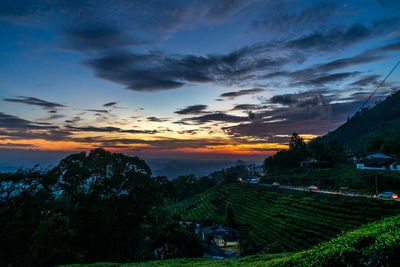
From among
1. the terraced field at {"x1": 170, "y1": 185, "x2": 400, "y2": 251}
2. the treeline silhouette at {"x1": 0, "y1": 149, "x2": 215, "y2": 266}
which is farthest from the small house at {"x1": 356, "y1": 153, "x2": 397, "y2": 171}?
the treeline silhouette at {"x1": 0, "y1": 149, "x2": 215, "y2": 266}

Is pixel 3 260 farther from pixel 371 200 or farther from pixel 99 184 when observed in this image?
pixel 371 200

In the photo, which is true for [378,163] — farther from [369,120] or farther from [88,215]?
[369,120]

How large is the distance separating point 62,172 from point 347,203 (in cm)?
3787

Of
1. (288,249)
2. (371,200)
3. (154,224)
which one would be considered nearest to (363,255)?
(154,224)

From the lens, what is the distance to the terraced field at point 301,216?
27.5m

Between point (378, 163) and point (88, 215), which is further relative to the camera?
point (378, 163)

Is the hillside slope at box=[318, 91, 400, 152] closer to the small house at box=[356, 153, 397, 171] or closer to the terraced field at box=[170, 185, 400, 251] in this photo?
the small house at box=[356, 153, 397, 171]

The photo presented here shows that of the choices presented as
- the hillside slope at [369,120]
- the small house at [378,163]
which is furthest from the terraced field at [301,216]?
the hillside slope at [369,120]

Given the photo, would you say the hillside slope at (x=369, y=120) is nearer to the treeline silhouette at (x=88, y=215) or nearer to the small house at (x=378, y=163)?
the small house at (x=378, y=163)

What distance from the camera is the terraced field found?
90.3 feet

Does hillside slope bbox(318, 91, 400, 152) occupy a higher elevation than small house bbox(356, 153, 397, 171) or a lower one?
higher

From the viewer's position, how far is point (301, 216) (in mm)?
34062

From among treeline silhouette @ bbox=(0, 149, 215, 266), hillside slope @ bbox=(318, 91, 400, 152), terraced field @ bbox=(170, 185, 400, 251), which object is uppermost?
hillside slope @ bbox=(318, 91, 400, 152)

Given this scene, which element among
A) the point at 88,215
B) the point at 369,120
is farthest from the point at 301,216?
the point at 369,120
